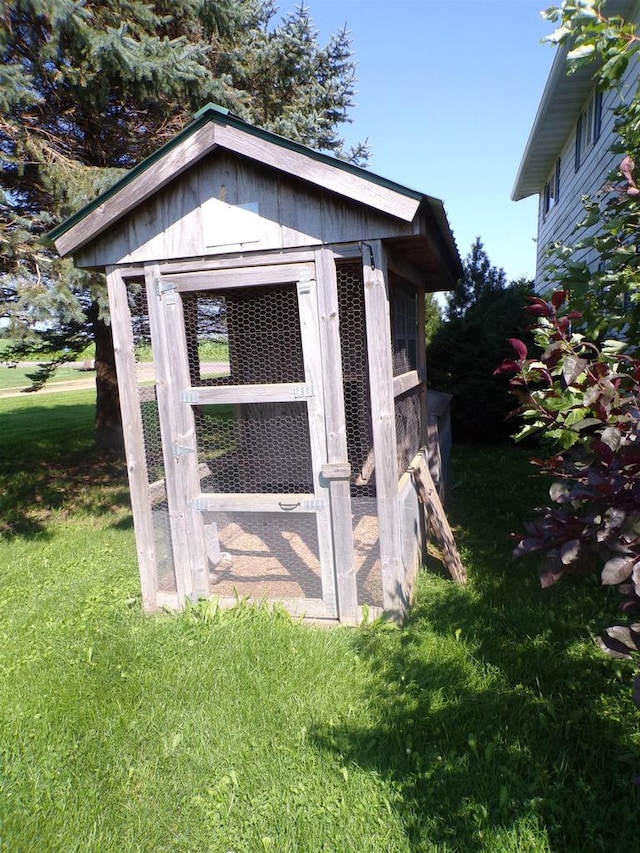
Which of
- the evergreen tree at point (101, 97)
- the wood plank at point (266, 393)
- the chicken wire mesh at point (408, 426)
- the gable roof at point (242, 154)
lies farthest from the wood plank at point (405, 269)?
the evergreen tree at point (101, 97)

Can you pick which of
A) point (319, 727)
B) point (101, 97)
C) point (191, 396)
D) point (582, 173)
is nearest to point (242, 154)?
point (191, 396)

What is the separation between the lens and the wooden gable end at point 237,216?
3.21 m

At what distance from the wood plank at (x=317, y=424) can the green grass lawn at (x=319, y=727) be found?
324 mm

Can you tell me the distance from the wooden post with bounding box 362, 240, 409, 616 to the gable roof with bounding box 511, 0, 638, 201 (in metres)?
4.49

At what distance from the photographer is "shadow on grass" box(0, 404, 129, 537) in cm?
678

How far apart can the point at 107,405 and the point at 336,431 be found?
685 cm

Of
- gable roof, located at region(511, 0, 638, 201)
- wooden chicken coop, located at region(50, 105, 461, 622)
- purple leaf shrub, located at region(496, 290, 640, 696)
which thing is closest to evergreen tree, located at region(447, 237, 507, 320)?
gable roof, located at region(511, 0, 638, 201)

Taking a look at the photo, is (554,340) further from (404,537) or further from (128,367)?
(128,367)

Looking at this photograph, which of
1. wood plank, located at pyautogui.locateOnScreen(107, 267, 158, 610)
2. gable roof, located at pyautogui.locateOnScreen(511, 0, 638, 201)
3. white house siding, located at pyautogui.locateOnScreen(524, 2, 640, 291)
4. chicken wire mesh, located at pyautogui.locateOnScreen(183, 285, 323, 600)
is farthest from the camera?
gable roof, located at pyautogui.locateOnScreen(511, 0, 638, 201)

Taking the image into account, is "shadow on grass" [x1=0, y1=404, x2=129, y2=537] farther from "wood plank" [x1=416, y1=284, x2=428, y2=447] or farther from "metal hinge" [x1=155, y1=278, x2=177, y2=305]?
"wood plank" [x1=416, y1=284, x2=428, y2=447]

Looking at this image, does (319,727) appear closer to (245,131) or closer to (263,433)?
(263,433)

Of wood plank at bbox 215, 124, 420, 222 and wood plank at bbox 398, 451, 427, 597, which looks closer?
wood plank at bbox 215, 124, 420, 222

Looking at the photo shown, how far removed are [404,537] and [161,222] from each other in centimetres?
247

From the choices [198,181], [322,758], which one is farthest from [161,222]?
[322,758]
